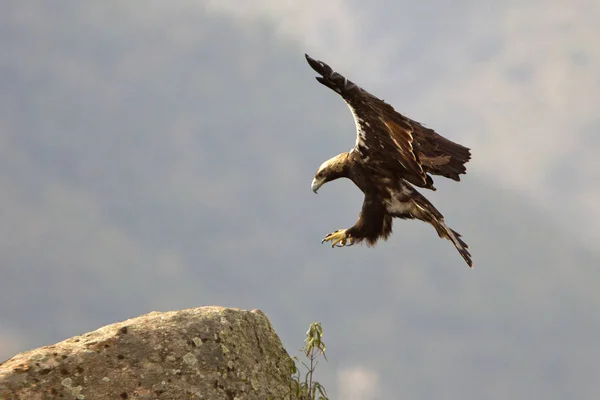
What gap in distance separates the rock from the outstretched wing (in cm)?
281

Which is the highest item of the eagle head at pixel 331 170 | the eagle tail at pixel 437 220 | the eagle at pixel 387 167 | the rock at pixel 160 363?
the eagle head at pixel 331 170

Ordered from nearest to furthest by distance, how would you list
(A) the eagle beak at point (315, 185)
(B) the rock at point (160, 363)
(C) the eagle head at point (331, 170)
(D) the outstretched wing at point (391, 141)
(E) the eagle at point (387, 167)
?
(B) the rock at point (160, 363) → (D) the outstretched wing at point (391, 141) → (E) the eagle at point (387, 167) → (C) the eagle head at point (331, 170) → (A) the eagle beak at point (315, 185)

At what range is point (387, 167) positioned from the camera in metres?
9.00

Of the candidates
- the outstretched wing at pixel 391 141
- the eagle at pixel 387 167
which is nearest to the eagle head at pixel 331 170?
the eagle at pixel 387 167

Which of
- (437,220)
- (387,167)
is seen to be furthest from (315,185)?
(437,220)

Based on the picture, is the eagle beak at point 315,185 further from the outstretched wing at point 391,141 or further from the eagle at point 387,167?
the outstretched wing at point 391,141

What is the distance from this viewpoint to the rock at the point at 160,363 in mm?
5570

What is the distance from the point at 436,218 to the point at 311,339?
3.68 metres

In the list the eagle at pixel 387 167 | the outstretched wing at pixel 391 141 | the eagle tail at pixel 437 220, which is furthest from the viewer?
the eagle tail at pixel 437 220

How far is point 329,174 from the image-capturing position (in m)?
9.98

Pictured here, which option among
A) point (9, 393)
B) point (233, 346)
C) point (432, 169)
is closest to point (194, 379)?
point (233, 346)

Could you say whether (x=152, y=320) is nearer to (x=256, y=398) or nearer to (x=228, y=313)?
(x=228, y=313)

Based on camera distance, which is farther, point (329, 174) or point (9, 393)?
point (329, 174)

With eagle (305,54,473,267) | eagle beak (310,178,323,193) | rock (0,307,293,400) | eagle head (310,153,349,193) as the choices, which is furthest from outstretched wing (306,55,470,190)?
rock (0,307,293,400)
